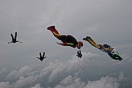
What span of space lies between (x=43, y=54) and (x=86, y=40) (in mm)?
8723

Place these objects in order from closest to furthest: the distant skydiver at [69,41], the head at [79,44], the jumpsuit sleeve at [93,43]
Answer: the distant skydiver at [69,41] < the head at [79,44] < the jumpsuit sleeve at [93,43]

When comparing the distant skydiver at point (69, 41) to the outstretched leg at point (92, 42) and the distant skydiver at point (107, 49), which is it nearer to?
the outstretched leg at point (92, 42)

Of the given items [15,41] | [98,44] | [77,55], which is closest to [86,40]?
[98,44]

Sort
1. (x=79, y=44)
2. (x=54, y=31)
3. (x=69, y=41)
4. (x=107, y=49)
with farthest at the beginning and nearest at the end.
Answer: (x=107, y=49) < (x=54, y=31) < (x=79, y=44) < (x=69, y=41)

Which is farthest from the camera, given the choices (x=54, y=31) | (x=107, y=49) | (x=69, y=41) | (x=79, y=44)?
(x=107, y=49)

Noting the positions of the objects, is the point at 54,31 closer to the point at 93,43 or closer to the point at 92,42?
the point at 92,42

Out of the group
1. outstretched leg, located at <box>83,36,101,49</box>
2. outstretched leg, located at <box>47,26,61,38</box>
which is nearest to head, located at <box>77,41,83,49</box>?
outstretched leg, located at <box>47,26,61,38</box>

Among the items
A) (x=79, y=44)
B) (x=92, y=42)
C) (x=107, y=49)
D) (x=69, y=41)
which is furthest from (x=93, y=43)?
(x=69, y=41)

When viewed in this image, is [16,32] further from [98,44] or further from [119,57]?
[119,57]

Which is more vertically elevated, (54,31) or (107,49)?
(54,31)

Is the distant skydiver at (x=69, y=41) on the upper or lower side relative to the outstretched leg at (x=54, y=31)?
lower

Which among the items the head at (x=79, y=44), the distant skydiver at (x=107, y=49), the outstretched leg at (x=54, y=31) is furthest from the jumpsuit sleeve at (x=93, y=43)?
the outstretched leg at (x=54, y=31)

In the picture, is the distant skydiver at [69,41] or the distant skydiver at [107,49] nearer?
the distant skydiver at [69,41]

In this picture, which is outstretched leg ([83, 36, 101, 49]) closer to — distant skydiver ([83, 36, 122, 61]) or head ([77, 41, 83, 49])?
distant skydiver ([83, 36, 122, 61])
